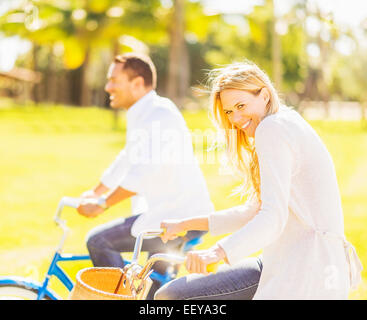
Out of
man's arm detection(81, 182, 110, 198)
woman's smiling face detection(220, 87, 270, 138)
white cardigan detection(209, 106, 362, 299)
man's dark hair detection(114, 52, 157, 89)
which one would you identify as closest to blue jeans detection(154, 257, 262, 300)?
white cardigan detection(209, 106, 362, 299)

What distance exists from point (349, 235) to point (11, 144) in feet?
55.1

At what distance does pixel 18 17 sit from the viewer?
131 ft

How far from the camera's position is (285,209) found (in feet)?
6.69

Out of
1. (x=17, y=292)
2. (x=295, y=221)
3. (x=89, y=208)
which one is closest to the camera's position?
(x=295, y=221)

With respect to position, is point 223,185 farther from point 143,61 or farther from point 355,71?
point 355,71

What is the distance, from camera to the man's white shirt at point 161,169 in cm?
337

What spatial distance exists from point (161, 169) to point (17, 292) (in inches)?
43.6

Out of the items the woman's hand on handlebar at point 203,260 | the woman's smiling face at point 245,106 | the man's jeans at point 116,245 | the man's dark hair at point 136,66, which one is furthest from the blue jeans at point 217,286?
the man's dark hair at point 136,66

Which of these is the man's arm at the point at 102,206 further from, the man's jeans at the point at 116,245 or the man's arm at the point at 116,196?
the man's jeans at the point at 116,245

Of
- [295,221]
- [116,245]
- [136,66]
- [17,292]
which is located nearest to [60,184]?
[136,66]

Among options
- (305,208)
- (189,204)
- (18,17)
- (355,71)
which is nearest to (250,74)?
(305,208)

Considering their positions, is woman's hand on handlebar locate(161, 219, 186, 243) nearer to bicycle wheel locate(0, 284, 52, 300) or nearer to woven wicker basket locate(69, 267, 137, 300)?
woven wicker basket locate(69, 267, 137, 300)

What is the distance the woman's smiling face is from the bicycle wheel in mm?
1311

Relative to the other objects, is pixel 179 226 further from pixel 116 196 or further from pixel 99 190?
pixel 99 190
